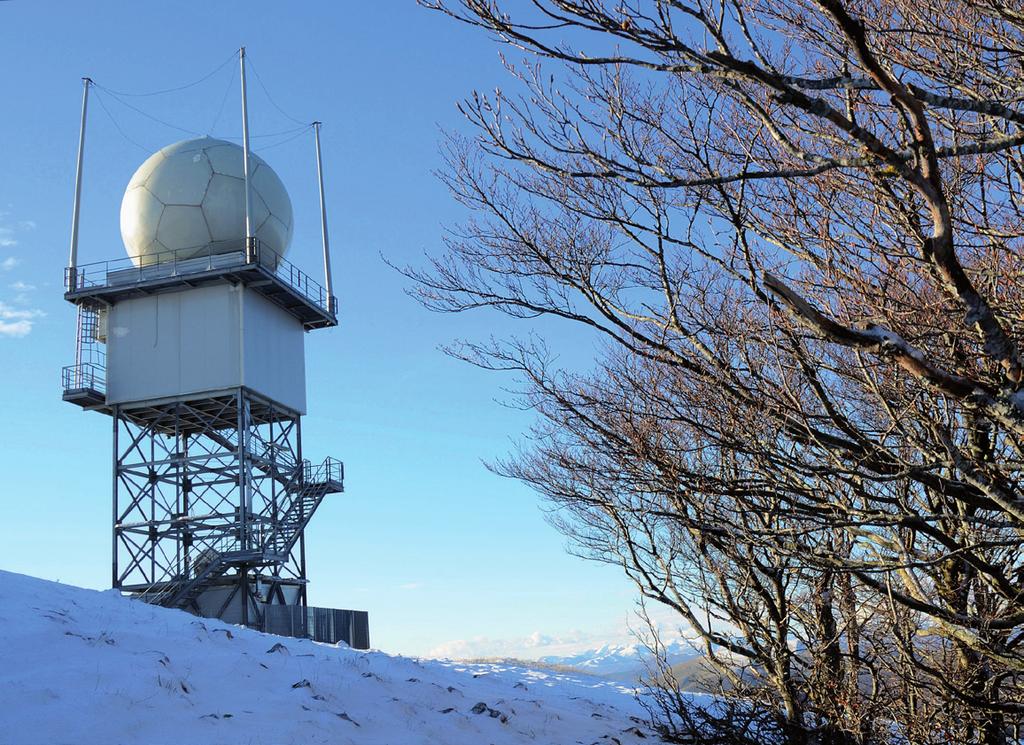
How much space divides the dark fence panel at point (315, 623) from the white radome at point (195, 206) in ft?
32.8

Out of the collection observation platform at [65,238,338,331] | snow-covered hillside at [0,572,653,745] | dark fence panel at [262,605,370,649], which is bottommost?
snow-covered hillside at [0,572,653,745]

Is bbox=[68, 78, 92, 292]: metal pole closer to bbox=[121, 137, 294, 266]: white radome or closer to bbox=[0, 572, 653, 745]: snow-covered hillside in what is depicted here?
bbox=[121, 137, 294, 266]: white radome

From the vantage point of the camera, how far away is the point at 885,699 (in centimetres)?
900

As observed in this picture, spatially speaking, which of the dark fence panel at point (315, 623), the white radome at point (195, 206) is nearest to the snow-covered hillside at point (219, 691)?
the dark fence panel at point (315, 623)

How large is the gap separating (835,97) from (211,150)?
2582 centimetres

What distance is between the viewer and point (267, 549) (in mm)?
27922

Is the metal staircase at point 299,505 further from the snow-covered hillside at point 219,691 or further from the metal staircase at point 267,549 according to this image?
the snow-covered hillside at point 219,691

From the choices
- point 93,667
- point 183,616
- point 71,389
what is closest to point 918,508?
point 93,667

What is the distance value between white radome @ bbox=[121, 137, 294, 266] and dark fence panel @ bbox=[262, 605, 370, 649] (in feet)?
32.8

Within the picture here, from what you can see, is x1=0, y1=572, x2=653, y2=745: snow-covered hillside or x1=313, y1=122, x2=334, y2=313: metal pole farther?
x1=313, y1=122, x2=334, y2=313: metal pole

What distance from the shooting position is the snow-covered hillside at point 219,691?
738cm

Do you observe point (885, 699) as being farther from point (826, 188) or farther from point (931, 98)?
point (931, 98)

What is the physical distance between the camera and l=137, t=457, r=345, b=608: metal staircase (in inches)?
1051

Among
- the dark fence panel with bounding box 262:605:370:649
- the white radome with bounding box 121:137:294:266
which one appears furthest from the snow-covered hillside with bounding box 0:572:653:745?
the white radome with bounding box 121:137:294:266
